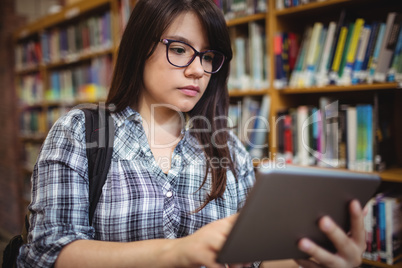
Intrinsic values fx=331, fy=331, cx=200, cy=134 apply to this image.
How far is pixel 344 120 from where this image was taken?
1532 mm

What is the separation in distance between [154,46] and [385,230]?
1.25 m

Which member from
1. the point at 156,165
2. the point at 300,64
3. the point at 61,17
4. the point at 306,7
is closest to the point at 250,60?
the point at 300,64

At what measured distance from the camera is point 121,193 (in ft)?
2.85

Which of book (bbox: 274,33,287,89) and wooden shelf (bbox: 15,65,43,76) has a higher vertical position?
wooden shelf (bbox: 15,65,43,76)

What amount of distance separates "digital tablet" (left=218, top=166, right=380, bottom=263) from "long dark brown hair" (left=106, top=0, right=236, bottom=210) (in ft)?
1.26

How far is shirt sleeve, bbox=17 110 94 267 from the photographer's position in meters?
0.72

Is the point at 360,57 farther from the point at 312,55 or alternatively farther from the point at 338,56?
the point at 312,55

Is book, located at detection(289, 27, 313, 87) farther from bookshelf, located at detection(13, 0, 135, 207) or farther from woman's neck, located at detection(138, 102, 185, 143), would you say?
bookshelf, located at detection(13, 0, 135, 207)

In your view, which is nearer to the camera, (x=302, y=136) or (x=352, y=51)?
(x=352, y=51)

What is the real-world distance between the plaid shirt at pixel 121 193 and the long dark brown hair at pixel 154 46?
0.11ft

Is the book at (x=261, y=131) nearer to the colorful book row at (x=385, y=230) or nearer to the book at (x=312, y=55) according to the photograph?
the book at (x=312, y=55)

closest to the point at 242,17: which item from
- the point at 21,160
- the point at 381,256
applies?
the point at 381,256

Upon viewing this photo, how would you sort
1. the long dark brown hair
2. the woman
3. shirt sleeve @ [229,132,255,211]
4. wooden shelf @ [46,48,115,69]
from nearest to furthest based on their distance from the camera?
the woman, the long dark brown hair, shirt sleeve @ [229,132,255,211], wooden shelf @ [46,48,115,69]

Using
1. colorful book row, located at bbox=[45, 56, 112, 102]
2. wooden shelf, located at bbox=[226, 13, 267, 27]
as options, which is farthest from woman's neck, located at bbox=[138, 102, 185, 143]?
colorful book row, located at bbox=[45, 56, 112, 102]
